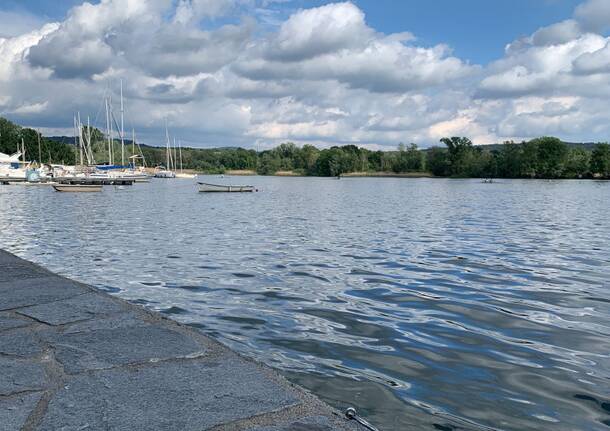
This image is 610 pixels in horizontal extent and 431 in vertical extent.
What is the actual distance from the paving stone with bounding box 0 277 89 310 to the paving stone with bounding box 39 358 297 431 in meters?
2.93

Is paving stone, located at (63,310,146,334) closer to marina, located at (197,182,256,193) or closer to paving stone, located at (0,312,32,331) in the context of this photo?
paving stone, located at (0,312,32,331)

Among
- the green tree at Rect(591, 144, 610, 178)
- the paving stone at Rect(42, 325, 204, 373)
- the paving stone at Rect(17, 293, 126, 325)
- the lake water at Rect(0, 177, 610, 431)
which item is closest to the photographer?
the paving stone at Rect(42, 325, 204, 373)

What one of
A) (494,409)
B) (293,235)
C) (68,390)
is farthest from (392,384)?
(293,235)

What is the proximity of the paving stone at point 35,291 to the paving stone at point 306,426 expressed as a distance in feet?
13.8

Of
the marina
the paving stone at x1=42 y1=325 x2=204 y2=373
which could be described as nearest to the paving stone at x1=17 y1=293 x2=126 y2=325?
the paving stone at x1=42 y1=325 x2=204 y2=373

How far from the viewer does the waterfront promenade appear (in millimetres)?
3029

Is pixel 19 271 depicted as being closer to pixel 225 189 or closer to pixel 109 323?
pixel 109 323

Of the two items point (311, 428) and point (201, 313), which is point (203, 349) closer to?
point (311, 428)

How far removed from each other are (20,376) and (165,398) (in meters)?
1.19

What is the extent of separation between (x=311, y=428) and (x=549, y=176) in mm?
177511

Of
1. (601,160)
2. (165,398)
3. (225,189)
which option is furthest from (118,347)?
(601,160)

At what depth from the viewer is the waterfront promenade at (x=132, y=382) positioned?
303 centimetres

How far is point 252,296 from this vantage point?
32.5ft

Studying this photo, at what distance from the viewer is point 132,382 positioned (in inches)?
141
